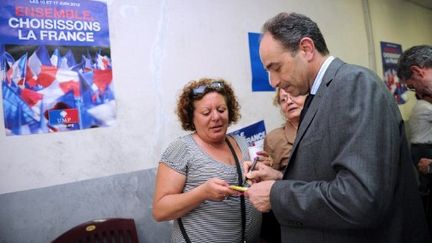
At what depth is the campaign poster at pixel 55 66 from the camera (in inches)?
61.9

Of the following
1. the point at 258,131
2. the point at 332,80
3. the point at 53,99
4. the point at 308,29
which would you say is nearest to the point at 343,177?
the point at 332,80

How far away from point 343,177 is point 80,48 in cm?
152

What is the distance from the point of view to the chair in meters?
1.60

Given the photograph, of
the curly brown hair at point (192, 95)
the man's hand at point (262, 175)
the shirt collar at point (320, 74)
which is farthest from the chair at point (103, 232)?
the shirt collar at point (320, 74)

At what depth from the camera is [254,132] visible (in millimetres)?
2510

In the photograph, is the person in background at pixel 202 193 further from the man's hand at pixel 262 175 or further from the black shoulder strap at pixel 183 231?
the man's hand at pixel 262 175

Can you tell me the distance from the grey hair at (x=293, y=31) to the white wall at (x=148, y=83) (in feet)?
3.80

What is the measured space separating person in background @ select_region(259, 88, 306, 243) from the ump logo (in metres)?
1.08

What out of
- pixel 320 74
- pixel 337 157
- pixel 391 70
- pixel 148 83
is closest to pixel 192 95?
pixel 148 83

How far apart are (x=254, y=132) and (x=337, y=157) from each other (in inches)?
66.7

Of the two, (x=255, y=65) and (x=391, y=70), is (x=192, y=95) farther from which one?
(x=391, y=70)

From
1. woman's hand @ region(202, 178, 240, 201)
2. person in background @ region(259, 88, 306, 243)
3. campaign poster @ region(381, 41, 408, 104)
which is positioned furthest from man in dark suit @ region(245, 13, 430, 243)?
campaign poster @ region(381, 41, 408, 104)

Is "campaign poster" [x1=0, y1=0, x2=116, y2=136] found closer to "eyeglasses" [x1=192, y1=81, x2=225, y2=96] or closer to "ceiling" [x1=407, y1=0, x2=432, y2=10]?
"eyeglasses" [x1=192, y1=81, x2=225, y2=96]

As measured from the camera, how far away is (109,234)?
170 centimetres
